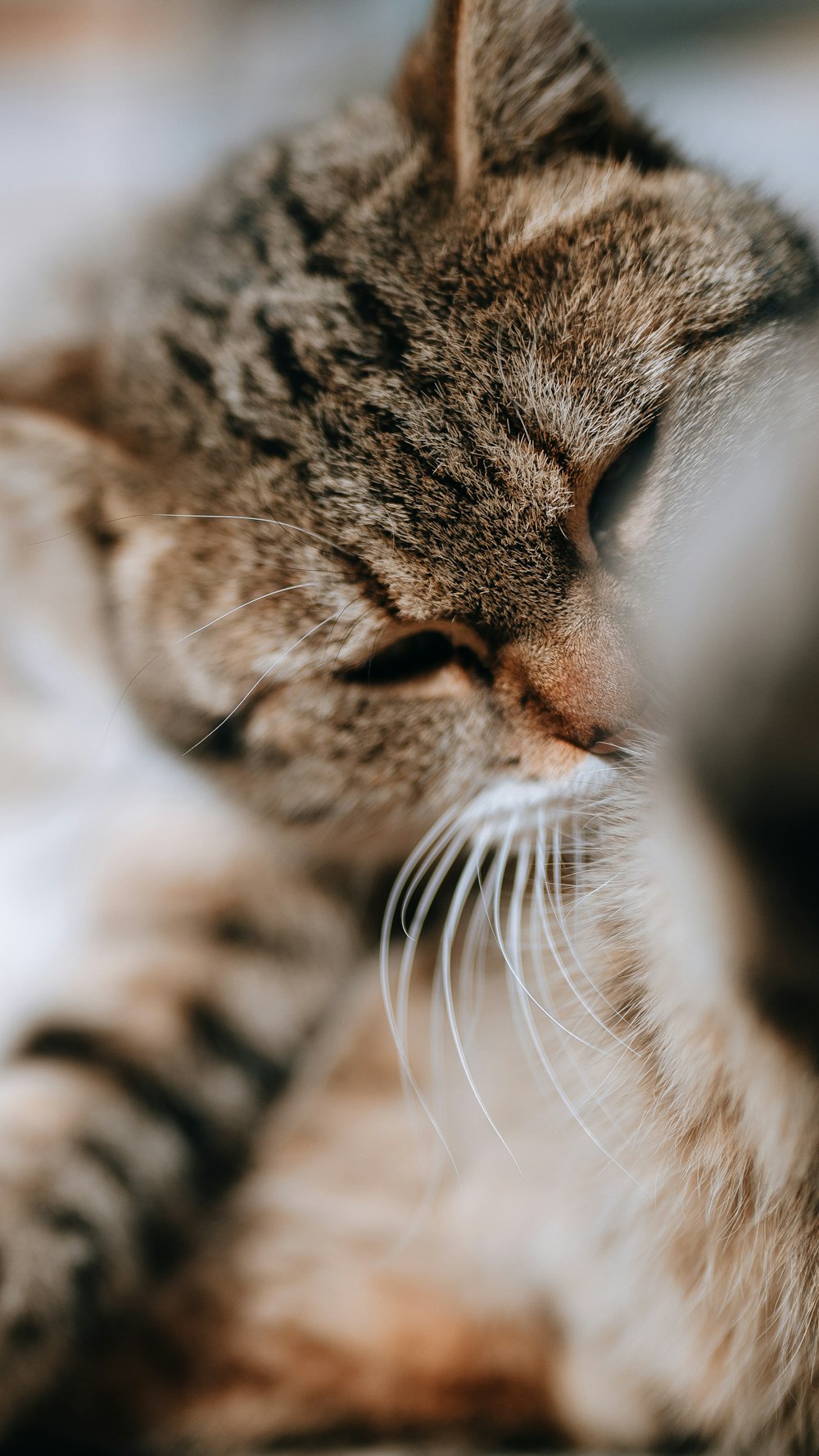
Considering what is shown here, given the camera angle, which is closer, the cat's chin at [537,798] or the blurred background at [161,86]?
the cat's chin at [537,798]

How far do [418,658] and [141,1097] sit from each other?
36 cm

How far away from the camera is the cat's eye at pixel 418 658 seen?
1.69 feet

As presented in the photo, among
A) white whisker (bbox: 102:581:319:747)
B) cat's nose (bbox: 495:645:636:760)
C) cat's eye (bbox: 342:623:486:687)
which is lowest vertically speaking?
cat's nose (bbox: 495:645:636:760)

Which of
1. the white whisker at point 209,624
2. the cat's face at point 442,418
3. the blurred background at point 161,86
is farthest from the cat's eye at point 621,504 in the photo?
the blurred background at point 161,86

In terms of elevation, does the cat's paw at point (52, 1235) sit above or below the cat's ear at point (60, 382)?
below

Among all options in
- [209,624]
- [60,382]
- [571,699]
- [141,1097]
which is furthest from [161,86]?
[141,1097]

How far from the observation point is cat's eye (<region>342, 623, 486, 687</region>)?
52cm

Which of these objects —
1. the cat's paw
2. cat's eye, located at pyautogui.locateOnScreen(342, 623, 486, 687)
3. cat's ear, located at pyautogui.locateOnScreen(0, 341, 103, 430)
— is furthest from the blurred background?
the cat's paw

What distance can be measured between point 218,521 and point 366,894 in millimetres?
282

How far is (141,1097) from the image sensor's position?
0.65 meters

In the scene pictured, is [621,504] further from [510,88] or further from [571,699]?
[510,88]

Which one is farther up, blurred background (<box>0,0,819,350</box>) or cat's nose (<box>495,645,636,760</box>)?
blurred background (<box>0,0,819,350</box>)

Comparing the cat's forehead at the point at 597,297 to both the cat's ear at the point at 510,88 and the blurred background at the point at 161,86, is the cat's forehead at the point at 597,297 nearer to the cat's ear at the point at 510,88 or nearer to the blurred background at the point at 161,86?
the cat's ear at the point at 510,88

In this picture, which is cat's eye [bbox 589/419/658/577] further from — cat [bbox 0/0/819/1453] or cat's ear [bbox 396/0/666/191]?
cat's ear [bbox 396/0/666/191]
